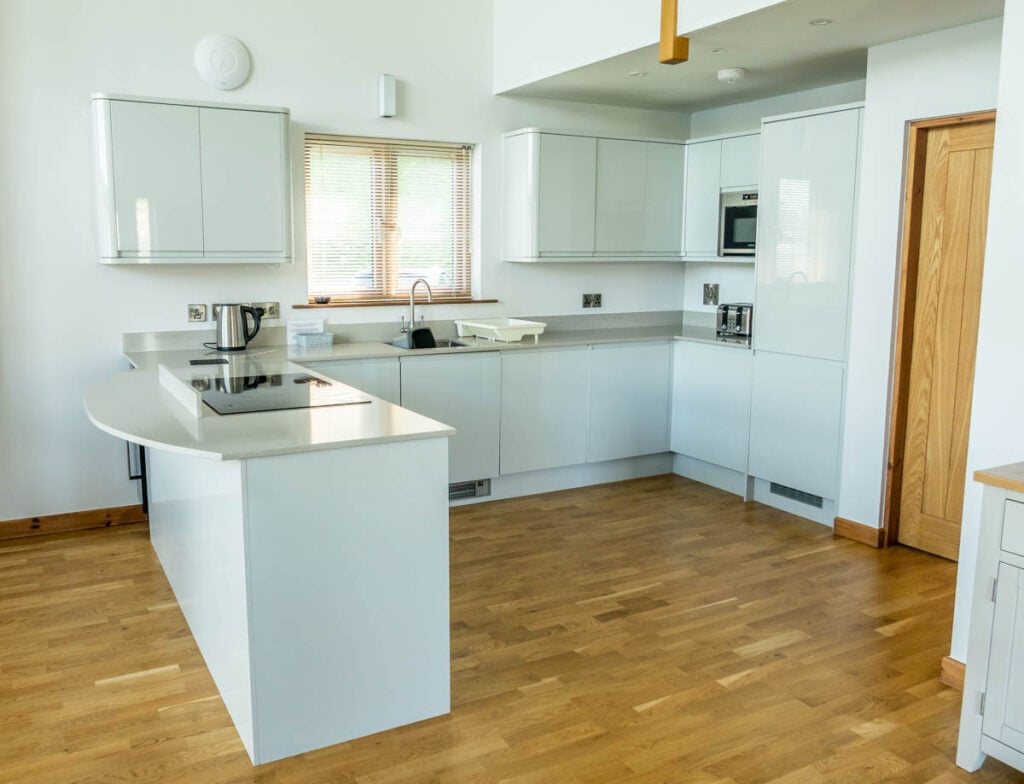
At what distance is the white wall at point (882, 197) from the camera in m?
3.91

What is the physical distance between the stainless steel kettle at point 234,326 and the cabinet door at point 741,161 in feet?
9.55

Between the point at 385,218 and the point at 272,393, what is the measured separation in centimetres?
217

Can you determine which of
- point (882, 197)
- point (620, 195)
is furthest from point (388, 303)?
point (882, 197)

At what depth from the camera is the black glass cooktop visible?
3143 millimetres

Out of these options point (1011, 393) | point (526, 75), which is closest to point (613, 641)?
point (1011, 393)

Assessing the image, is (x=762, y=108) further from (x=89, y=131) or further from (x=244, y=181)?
(x=89, y=131)

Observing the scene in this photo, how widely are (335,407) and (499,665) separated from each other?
1089 mm

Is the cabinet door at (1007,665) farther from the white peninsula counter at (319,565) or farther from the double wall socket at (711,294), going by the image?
the double wall socket at (711,294)

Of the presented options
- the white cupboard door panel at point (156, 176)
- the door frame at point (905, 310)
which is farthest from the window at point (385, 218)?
the door frame at point (905, 310)

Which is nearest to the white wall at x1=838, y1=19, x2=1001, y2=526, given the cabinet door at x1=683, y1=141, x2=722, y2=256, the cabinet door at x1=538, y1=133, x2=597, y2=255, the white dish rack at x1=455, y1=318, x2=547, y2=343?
the cabinet door at x1=683, y1=141, x2=722, y2=256

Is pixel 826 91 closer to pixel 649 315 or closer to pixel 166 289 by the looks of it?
pixel 649 315

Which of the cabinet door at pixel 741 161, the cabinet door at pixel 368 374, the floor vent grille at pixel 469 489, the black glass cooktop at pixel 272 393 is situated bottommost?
the floor vent grille at pixel 469 489

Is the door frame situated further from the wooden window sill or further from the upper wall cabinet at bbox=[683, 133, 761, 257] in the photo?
the wooden window sill

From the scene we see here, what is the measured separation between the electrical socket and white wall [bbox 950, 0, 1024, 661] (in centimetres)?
350
